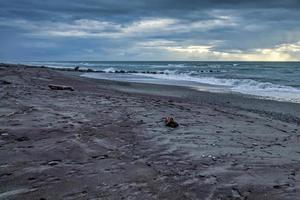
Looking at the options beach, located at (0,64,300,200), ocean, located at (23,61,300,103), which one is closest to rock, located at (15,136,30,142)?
beach, located at (0,64,300,200)

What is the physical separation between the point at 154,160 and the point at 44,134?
2320mm

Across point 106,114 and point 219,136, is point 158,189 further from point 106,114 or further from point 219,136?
point 106,114

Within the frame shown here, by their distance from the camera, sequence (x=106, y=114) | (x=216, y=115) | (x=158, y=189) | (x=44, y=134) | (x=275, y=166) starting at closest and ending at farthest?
(x=158, y=189), (x=275, y=166), (x=44, y=134), (x=106, y=114), (x=216, y=115)

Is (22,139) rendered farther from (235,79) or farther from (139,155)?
(235,79)

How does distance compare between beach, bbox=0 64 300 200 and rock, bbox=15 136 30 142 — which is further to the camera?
rock, bbox=15 136 30 142

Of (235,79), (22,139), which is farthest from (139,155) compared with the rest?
(235,79)

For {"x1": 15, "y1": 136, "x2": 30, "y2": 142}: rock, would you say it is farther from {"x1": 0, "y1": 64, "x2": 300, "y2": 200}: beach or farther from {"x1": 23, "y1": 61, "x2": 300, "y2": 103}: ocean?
{"x1": 23, "y1": 61, "x2": 300, "y2": 103}: ocean

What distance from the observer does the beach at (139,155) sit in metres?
4.35

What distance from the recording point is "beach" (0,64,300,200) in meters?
4.35

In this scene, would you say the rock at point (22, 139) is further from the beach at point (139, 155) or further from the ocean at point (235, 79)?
the ocean at point (235, 79)

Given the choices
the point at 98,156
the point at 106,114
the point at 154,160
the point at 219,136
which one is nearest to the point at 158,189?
the point at 154,160

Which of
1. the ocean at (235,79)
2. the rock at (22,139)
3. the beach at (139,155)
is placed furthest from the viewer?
Result: the ocean at (235,79)

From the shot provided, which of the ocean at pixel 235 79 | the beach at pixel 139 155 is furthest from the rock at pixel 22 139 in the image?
the ocean at pixel 235 79

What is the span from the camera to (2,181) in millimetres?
4484
